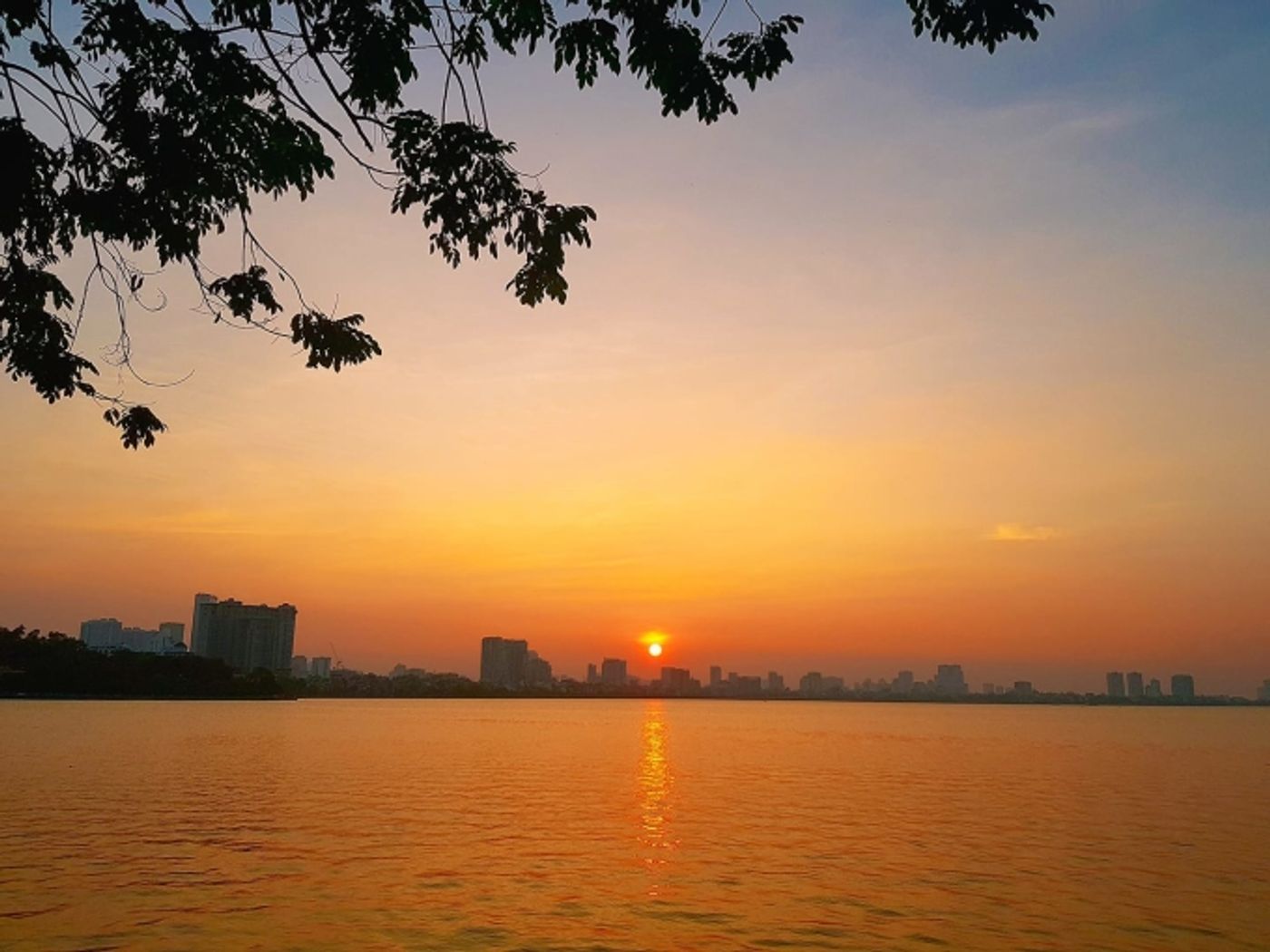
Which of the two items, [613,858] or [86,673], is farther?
[86,673]

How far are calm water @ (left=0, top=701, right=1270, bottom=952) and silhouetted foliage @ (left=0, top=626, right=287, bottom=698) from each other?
13356cm

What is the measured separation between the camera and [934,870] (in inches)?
977

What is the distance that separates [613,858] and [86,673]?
A: 579ft

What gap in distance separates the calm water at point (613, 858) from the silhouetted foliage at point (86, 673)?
13356 centimetres

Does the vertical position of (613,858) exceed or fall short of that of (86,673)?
it falls short

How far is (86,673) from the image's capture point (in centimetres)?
17138

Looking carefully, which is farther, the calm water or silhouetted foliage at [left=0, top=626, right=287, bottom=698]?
silhouetted foliage at [left=0, top=626, right=287, bottom=698]

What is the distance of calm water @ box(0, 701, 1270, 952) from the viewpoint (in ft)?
59.3

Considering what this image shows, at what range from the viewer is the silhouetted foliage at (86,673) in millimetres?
169125

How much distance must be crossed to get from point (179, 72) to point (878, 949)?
56.0 ft

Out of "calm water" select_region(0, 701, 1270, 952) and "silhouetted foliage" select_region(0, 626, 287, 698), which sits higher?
"silhouetted foliage" select_region(0, 626, 287, 698)

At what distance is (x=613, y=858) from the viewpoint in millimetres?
26109

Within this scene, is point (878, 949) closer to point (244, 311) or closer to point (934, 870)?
point (934, 870)

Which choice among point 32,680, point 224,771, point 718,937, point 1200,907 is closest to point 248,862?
point 718,937
